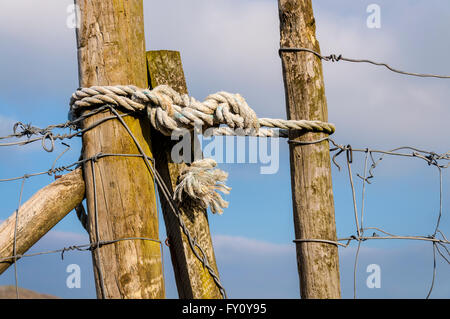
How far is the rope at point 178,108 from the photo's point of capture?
3035mm

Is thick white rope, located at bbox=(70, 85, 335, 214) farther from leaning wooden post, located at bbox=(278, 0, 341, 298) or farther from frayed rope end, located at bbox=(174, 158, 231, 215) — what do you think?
leaning wooden post, located at bbox=(278, 0, 341, 298)

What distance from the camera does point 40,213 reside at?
9.91ft

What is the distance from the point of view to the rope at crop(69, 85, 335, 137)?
3035 millimetres

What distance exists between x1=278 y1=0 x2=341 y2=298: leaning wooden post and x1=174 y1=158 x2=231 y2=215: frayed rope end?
0.45 m

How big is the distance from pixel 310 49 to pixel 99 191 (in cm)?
152

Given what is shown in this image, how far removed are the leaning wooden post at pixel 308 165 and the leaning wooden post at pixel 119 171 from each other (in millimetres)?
871

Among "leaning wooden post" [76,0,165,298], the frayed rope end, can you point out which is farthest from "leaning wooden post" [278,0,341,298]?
"leaning wooden post" [76,0,165,298]

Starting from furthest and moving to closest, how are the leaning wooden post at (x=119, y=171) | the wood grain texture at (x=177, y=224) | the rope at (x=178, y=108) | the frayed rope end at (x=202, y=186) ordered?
the wood grain texture at (x=177, y=224)
the frayed rope end at (x=202, y=186)
the rope at (x=178, y=108)
the leaning wooden post at (x=119, y=171)

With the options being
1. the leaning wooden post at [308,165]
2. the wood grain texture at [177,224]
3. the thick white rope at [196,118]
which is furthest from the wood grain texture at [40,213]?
the leaning wooden post at [308,165]

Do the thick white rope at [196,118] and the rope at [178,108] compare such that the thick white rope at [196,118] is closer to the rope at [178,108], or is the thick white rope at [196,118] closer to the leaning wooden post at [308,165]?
the rope at [178,108]

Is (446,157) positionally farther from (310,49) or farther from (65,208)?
(65,208)

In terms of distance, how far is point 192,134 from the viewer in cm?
332
